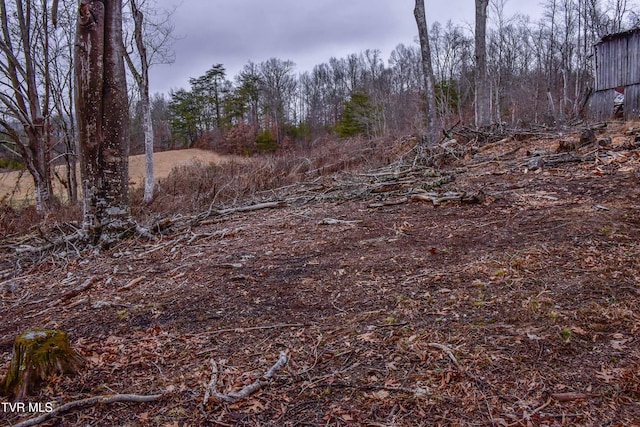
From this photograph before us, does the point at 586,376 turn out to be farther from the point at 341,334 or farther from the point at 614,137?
the point at 614,137

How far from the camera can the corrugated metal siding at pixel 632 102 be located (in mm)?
13789

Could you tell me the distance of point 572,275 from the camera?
9.29 ft

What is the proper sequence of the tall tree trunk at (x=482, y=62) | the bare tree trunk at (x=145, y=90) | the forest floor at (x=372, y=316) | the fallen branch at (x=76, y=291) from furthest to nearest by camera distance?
the tall tree trunk at (x=482, y=62) → the bare tree trunk at (x=145, y=90) → the fallen branch at (x=76, y=291) → the forest floor at (x=372, y=316)

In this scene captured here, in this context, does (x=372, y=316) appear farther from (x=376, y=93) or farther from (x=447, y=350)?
(x=376, y=93)

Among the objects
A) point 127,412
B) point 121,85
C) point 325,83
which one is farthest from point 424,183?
point 325,83

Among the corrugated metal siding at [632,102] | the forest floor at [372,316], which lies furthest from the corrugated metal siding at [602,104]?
the forest floor at [372,316]

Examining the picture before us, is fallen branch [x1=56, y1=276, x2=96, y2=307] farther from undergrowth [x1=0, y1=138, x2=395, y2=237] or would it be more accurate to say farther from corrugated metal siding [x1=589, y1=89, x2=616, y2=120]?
corrugated metal siding [x1=589, y1=89, x2=616, y2=120]

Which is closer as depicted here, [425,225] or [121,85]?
[425,225]

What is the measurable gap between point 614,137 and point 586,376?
25.4ft

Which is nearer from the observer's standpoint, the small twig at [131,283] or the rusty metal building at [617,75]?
the small twig at [131,283]

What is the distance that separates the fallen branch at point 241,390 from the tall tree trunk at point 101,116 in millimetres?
3458

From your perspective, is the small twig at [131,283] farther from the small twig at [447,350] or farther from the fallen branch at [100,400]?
Result: the small twig at [447,350]

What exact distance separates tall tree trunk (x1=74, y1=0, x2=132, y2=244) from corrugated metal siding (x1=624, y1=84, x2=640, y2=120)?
16343mm

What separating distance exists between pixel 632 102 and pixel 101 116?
678 inches
